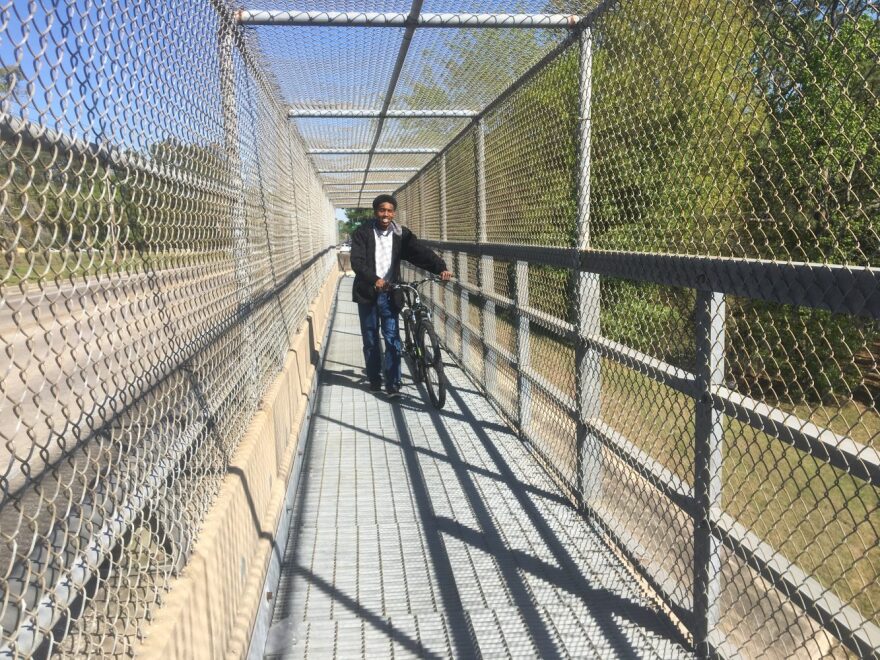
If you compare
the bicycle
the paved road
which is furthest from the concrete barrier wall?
the bicycle

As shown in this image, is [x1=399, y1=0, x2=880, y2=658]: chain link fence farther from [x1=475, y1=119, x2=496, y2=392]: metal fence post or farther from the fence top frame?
the fence top frame

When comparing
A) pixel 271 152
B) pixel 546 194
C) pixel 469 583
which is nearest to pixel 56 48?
pixel 469 583

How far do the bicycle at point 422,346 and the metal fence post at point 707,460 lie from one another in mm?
3693

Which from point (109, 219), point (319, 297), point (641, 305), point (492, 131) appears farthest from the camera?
point (319, 297)

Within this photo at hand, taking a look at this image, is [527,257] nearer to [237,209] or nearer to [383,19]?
[383,19]

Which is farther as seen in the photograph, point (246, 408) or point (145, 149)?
point (246, 408)

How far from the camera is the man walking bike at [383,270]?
6.84 m

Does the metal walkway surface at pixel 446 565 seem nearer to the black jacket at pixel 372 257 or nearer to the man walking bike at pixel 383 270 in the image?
the man walking bike at pixel 383 270

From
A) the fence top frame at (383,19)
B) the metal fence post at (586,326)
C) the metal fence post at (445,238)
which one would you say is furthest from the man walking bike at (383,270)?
the metal fence post at (586,326)

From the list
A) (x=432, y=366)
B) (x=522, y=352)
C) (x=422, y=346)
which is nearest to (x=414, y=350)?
(x=422, y=346)

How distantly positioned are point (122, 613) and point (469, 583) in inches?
79.8

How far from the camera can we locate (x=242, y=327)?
3682mm

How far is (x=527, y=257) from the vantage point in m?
5.03

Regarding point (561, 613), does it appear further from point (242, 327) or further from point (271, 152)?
point (271, 152)
